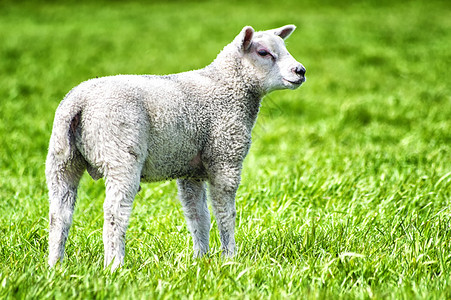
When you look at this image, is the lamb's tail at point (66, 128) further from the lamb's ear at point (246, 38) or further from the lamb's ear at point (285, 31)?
the lamb's ear at point (285, 31)

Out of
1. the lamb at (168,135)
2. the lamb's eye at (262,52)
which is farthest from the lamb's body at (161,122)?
the lamb's eye at (262,52)

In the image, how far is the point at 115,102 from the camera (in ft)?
9.93

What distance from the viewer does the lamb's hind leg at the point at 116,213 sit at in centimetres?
296

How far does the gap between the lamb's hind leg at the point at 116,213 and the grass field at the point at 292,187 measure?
115 millimetres

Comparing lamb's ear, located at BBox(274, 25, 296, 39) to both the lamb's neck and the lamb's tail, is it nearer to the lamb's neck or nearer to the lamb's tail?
the lamb's neck

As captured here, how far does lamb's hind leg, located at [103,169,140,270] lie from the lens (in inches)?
117

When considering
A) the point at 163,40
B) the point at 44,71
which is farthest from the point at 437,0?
the point at 44,71

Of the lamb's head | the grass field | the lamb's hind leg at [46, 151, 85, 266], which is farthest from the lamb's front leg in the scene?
the lamb's hind leg at [46, 151, 85, 266]

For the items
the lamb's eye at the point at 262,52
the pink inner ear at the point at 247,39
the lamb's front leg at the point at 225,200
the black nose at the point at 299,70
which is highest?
the pink inner ear at the point at 247,39

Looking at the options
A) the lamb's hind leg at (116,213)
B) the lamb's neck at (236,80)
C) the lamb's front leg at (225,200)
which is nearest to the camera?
the lamb's hind leg at (116,213)

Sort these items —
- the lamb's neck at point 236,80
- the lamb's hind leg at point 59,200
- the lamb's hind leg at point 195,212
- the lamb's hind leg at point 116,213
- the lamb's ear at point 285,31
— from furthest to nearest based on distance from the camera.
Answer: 1. the lamb's ear at point 285,31
2. the lamb's hind leg at point 195,212
3. the lamb's neck at point 236,80
4. the lamb's hind leg at point 59,200
5. the lamb's hind leg at point 116,213

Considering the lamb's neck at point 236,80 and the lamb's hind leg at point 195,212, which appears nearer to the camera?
the lamb's neck at point 236,80

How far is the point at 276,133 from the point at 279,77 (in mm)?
4849

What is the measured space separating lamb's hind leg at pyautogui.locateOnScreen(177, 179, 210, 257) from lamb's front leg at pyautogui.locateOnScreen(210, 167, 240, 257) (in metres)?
0.20
